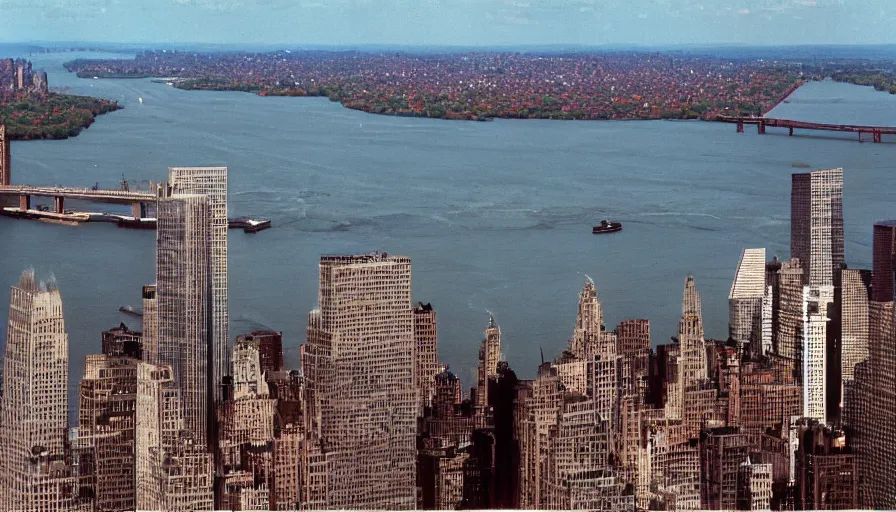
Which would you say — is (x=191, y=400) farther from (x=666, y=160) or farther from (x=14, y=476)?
(x=666, y=160)

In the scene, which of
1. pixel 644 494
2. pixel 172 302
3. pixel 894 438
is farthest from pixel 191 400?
pixel 894 438

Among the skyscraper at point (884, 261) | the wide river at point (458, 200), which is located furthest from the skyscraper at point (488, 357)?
the skyscraper at point (884, 261)

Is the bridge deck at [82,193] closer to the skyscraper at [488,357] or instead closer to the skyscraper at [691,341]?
the skyscraper at [488,357]

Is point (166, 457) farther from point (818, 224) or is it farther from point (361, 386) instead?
point (818, 224)

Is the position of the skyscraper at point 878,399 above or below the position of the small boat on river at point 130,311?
below

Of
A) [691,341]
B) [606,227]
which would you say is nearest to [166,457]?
[606,227]

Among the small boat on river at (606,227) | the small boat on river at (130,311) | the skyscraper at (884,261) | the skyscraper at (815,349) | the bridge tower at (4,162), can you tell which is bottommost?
the skyscraper at (815,349)
